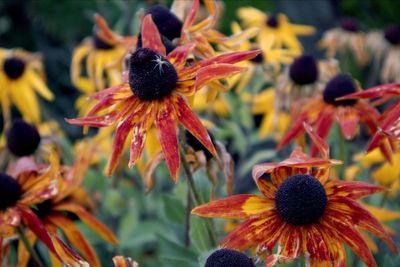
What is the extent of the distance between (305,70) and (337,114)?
1.21ft

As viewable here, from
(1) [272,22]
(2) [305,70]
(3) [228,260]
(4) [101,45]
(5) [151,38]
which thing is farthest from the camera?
(1) [272,22]

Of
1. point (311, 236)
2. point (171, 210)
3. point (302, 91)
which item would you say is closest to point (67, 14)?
point (302, 91)

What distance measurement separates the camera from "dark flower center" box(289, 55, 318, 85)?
4.69ft

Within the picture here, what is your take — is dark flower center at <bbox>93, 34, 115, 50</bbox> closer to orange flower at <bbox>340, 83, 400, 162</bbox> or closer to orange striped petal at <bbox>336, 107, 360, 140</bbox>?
orange striped petal at <bbox>336, 107, 360, 140</bbox>

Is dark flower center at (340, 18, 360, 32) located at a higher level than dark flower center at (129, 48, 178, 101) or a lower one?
lower

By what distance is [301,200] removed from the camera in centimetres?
75

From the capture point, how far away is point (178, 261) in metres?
0.99

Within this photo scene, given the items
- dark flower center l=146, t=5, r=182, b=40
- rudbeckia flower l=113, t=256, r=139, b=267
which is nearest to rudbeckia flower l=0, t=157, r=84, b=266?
rudbeckia flower l=113, t=256, r=139, b=267

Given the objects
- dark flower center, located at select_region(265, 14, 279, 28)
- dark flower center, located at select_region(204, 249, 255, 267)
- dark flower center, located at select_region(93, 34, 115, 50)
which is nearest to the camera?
dark flower center, located at select_region(204, 249, 255, 267)

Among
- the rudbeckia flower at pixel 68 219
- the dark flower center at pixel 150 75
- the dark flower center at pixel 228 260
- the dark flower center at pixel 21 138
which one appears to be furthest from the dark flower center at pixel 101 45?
the dark flower center at pixel 228 260

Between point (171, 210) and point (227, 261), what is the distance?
0.53m

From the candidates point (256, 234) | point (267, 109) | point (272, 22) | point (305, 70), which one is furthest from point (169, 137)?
point (272, 22)

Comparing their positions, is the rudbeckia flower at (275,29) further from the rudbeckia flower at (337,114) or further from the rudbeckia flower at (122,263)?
the rudbeckia flower at (122,263)

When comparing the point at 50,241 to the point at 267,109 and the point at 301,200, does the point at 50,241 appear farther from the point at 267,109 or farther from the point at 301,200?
the point at 267,109
